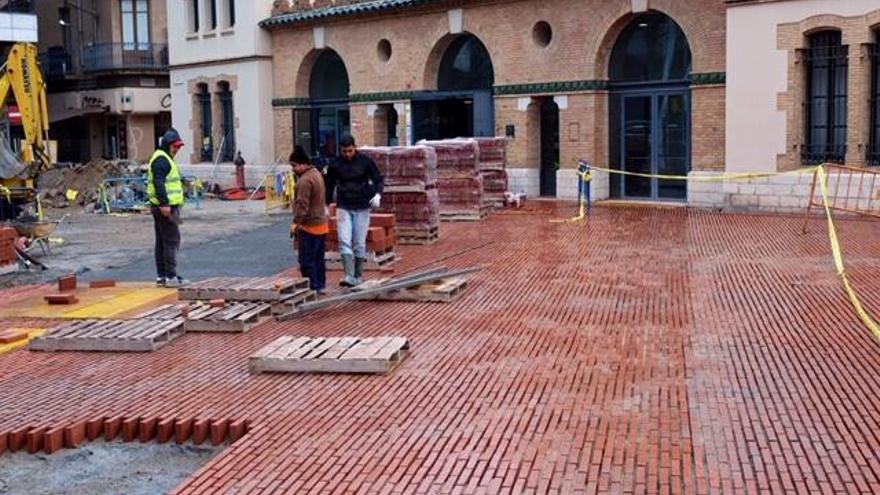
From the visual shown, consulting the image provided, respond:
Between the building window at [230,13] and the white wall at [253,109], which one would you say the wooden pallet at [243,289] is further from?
the building window at [230,13]

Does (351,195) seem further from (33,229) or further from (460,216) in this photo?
(460,216)

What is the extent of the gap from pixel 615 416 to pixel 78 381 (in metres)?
4.61

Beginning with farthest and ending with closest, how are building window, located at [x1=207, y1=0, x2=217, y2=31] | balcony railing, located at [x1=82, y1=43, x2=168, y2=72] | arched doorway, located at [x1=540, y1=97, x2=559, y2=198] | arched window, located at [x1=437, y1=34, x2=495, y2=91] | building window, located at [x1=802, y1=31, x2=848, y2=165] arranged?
1. balcony railing, located at [x1=82, y1=43, x2=168, y2=72]
2. building window, located at [x1=207, y1=0, x2=217, y2=31]
3. arched window, located at [x1=437, y1=34, x2=495, y2=91]
4. arched doorway, located at [x1=540, y1=97, x2=559, y2=198]
5. building window, located at [x1=802, y1=31, x2=848, y2=165]

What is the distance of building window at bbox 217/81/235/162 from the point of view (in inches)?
1451

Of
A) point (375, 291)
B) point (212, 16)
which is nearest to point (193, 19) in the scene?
point (212, 16)

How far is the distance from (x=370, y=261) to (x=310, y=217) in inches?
116

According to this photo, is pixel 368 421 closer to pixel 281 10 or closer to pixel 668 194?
pixel 668 194

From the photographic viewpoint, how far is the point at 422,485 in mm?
6582

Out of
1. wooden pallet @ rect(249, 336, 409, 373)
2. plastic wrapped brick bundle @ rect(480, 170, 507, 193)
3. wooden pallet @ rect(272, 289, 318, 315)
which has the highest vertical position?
plastic wrapped brick bundle @ rect(480, 170, 507, 193)

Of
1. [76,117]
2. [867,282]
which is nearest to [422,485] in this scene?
[867,282]

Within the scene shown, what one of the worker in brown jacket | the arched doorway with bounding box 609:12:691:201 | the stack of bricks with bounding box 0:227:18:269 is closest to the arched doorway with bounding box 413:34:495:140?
the arched doorway with bounding box 609:12:691:201

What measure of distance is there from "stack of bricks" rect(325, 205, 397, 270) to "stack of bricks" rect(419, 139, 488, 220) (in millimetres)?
5738

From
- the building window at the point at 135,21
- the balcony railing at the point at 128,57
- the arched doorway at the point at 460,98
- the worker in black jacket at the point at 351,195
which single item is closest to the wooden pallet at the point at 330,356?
the worker in black jacket at the point at 351,195

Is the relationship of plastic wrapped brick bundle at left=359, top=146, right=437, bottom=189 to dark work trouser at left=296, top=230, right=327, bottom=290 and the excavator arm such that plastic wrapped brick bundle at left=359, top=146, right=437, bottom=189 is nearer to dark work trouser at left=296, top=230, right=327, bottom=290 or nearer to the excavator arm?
dark work trouser at left=296, top=230, right=327, bottom=290
